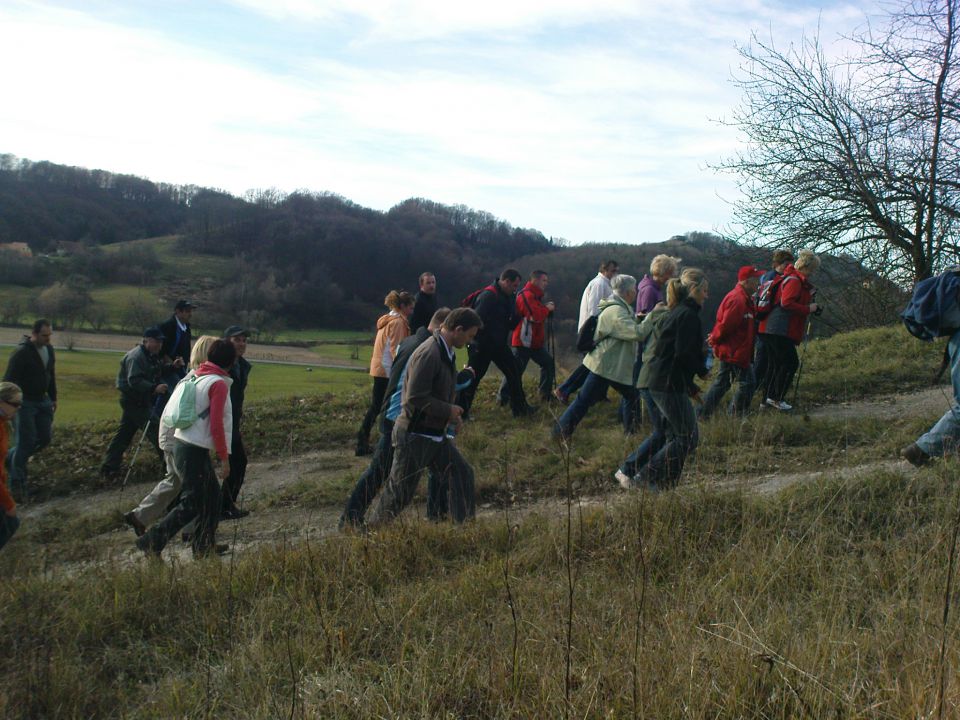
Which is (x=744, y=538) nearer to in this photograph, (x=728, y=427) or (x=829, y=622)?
(x=829, y=622)

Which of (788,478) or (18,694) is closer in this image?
(18,694)

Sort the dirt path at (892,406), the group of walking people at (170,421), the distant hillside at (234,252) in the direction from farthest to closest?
the distant hillside at (234,252) → the dirt path at (892,406) → the group of walking people at (170,421)

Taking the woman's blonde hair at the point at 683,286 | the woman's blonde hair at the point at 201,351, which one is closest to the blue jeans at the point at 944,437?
the woman's blonde hair at the point at 683,286

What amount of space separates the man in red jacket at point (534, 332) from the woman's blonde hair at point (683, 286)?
3.68 metres

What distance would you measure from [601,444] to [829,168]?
1138cm

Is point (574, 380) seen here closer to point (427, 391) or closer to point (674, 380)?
point (674, 380)

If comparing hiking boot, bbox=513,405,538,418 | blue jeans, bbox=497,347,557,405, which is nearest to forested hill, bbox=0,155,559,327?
blue jeans, bbox=497,347,557,405

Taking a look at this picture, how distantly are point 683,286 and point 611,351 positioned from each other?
6.50 feet

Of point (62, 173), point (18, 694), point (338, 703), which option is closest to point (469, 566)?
point (338, 703)

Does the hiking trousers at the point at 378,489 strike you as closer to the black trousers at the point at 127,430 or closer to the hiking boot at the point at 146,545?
the hiking boot at the point at 146,545

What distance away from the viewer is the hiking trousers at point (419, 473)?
5504mm

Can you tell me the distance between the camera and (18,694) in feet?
10.9

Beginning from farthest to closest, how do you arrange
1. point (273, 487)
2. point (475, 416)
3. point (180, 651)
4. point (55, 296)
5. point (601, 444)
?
point (55, 296), point (475, 416), point (273, 487), point (601, 444), point (180, 651)

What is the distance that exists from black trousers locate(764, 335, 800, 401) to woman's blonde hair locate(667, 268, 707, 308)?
9.22 feet
